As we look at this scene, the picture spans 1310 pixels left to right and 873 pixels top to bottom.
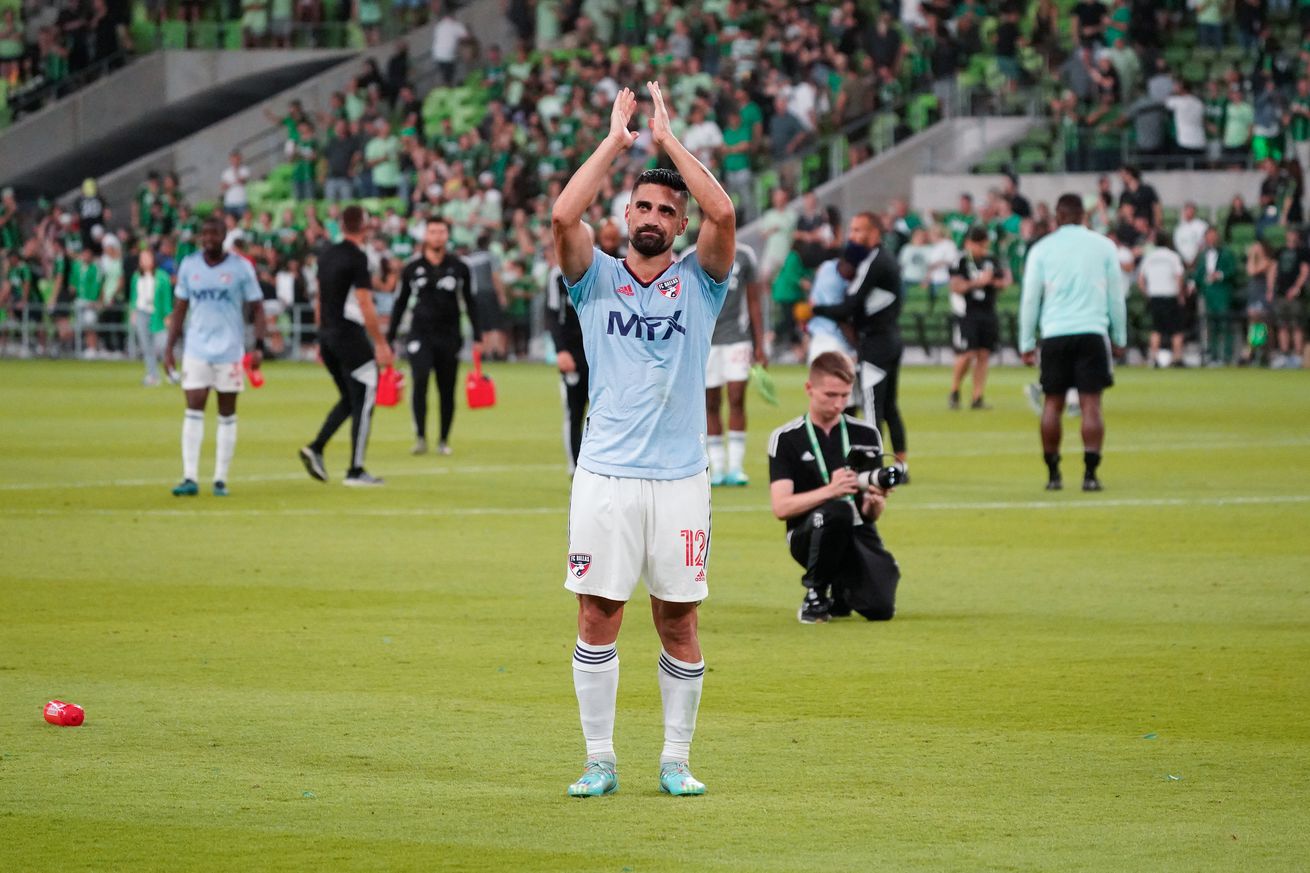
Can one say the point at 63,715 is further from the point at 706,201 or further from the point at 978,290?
the point at 978,290

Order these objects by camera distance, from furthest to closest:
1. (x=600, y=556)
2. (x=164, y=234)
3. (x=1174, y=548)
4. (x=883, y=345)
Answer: (x=164, y=234)
(x=883, y=345)
(x=1174, y=548)
(x=600, y=556)

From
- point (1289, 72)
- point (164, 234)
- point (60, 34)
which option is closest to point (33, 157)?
point (60, 34)

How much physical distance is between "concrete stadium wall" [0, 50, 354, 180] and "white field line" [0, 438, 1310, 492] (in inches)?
1407

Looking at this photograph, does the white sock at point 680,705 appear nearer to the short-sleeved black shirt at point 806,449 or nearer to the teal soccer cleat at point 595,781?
the teal soccer cleat at point 595,781

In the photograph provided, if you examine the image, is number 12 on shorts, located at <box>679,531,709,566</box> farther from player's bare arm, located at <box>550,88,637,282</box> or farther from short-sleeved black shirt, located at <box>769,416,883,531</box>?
short-sleeved black shirt, located at <box>769,416,883,531</box>

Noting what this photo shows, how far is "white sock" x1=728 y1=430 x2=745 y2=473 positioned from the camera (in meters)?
18.9

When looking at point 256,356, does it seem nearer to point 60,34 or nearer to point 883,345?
point 883,345

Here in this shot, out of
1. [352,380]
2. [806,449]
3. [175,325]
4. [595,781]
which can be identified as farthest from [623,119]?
[352,380]

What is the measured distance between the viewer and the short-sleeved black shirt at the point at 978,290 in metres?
27.9

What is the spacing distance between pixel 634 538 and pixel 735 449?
37.9 ft

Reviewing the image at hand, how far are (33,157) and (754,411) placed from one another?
33.0 metres

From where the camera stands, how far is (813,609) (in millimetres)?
11594

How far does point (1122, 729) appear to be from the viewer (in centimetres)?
862

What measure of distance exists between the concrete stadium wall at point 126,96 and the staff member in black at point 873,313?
124 feet
